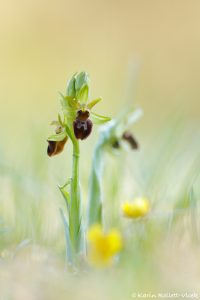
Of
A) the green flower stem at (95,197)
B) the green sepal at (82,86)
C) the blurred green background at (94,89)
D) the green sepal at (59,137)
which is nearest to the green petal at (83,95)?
the green sepal at (82,86)

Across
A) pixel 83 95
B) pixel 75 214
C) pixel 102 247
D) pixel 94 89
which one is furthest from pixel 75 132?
pixel 94 89

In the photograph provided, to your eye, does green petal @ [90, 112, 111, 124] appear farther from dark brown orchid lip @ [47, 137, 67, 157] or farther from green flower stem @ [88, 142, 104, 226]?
green flower stem @ [88, 142, 104, 226]

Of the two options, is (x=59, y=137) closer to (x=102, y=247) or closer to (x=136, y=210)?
(x=136, y=210)

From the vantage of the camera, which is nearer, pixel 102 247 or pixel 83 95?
pixel 102 247

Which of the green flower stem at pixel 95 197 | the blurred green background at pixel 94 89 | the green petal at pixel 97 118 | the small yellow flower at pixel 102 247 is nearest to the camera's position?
the small yellow flower at pixel 102 247

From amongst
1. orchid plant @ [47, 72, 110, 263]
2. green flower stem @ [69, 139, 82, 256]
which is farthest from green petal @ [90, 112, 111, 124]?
green flower stem @ [69, 139, 82, 256]

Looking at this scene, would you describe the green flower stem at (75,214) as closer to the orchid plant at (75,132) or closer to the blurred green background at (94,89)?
the orchid plant at (75,132)

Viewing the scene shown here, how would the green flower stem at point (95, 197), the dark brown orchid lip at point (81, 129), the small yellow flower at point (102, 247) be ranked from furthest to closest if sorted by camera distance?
the green flower stem at point (95, 197)
the dark brown orchid lip at point (81, 129)
the small yellow flower at point (102, 247)

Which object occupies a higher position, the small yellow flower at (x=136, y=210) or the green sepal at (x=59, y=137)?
the green sepal at (x=59, y=137)

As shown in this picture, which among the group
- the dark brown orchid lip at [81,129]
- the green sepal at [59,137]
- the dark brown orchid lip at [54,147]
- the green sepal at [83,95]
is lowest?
the dark brown orchid lip at [54,147]

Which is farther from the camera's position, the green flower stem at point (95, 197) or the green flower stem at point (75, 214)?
the green flower stem at point (95, 197)
